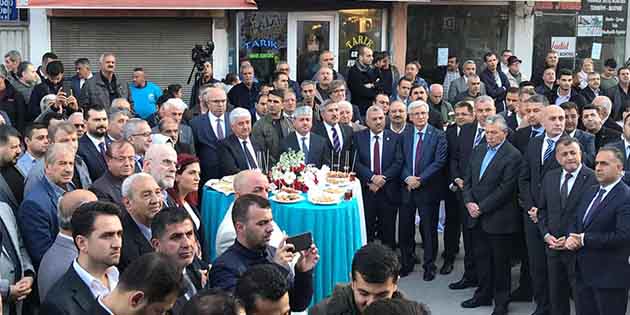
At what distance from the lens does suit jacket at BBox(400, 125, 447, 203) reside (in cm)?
950

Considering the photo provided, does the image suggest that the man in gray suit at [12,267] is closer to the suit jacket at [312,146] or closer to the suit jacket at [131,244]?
the suit jacket at [131,244]

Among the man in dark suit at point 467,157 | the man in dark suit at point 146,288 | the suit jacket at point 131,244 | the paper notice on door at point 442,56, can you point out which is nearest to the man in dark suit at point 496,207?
the man in dark suit at point 467,157

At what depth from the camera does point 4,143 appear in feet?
21.9

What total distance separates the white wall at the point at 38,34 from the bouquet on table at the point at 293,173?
6245mm

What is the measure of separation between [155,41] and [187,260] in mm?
9887

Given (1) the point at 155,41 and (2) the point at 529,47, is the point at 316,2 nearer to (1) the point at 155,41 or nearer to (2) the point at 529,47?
(1) the point at 155,41

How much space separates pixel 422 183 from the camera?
9469 millimetres

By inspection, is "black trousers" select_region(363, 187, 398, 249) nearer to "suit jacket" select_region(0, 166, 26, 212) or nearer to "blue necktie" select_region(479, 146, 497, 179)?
"blue necktie" select_region(479, 146, 497, 179)

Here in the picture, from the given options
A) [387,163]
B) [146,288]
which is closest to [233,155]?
[387,163]

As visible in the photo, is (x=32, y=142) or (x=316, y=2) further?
(x=316, y=2)

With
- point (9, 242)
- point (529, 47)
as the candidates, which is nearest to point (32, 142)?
point (9, 242)

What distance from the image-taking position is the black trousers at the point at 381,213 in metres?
9.80

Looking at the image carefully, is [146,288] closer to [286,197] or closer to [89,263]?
[89,263]

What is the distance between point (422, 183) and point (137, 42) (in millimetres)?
6739
